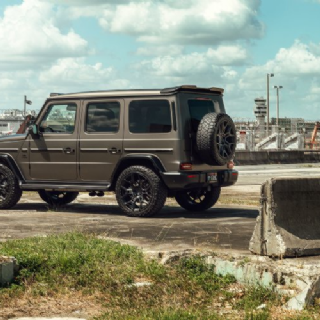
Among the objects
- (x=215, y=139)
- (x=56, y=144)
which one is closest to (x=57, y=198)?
(x=56, y=144)

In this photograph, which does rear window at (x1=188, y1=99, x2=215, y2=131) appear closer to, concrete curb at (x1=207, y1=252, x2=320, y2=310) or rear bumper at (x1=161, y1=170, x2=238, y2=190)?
rear bumper at (x1=161, y1=170, x2=238, y2=190)

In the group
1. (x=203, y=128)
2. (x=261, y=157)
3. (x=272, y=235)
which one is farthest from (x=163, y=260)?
(x=261, y=157)

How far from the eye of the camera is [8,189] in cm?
1364

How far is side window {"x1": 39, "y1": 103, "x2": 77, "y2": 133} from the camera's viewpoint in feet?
43.0

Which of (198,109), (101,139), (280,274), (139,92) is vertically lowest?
(280,274)

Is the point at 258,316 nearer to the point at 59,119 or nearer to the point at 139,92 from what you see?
the point at 139,92

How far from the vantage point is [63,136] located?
1312 cm

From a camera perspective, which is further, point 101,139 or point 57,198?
point 57,198

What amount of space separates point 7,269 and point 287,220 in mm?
3004

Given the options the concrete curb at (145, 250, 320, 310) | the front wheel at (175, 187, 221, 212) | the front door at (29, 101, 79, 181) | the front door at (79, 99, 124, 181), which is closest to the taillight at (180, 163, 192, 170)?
the front door at (79, 99, 124, 181)

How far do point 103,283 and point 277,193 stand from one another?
220cm

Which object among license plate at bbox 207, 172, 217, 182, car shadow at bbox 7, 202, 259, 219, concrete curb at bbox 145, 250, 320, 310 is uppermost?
license plate at bbox 207, 172, 217, 182

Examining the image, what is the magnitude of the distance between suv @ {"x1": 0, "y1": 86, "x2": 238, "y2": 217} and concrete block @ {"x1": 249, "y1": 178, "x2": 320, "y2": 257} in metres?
3.48

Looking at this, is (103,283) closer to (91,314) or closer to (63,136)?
(91,314)
